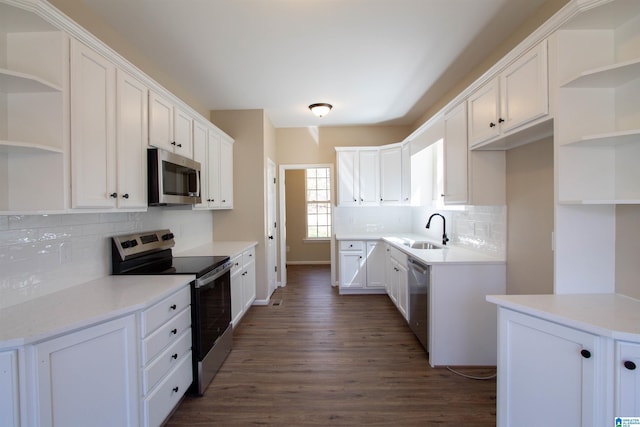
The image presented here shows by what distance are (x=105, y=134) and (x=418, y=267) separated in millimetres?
2609

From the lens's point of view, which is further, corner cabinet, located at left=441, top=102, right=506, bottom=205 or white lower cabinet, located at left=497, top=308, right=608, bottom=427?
corner cabinet, located at left=441, top=102, right=506, bottom=205

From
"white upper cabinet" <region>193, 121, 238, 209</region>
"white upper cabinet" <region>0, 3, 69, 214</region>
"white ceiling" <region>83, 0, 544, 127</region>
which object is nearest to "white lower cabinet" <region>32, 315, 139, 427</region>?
"white upper cabinet" <region>0, 3, 69, 214</region>

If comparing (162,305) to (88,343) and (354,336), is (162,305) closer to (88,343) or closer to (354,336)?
(88,343)

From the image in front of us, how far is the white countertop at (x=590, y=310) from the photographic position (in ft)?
3.60

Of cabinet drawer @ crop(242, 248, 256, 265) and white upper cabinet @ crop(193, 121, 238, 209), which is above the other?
Answer: white upper cabinet @ crop(193, 121, 238, 209)

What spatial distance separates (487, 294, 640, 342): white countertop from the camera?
1097mm

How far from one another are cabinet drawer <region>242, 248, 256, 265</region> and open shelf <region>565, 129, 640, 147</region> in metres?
3.00

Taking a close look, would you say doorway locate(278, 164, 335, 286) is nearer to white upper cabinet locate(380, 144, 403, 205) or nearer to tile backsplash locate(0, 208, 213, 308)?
white upper cabinet locate(380, 144, 403, 205)

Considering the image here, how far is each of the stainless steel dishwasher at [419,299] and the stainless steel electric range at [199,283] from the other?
179 centimetres

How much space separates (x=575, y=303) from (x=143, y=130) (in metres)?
2.83

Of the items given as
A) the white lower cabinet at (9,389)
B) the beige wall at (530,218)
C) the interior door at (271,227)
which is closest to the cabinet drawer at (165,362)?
the white lower cabinet at (9,389)

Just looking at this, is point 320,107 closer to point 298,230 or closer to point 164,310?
point 164,310

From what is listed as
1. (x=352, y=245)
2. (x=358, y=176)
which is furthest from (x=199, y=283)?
(x=358, y=176)

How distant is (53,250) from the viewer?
1595 millimetres
